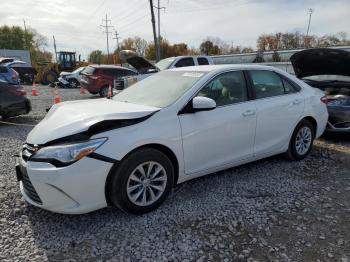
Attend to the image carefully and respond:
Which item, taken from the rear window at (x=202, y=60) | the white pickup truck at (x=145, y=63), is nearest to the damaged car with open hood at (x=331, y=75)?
the white pickup truck at (x=145, y=63)

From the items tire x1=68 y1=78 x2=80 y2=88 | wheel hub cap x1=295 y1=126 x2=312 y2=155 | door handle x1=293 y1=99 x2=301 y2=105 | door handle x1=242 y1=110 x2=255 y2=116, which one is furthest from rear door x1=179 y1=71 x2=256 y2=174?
tire x1=68 y1=78 x2=80 y2=88

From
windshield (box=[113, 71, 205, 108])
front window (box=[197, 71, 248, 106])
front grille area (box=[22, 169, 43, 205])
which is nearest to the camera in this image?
front grille area (box=[22, 169, 43, 205])

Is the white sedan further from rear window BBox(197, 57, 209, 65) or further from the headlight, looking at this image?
rear window BBox(197, 57, 209, 65)

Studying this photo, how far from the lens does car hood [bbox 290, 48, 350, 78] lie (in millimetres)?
6245

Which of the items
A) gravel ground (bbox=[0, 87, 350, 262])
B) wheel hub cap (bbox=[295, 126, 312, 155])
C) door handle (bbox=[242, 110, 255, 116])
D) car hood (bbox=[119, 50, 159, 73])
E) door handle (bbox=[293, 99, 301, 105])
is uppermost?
car hood (bbox=[119, 50, 159, 73])

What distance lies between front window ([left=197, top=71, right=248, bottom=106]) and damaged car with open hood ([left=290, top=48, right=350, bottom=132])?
2898mm

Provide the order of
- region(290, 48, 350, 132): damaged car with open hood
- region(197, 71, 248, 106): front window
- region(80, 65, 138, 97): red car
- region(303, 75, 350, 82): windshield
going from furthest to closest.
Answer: region(80, 65, 138, 97): red car < region(303, 75, 350, 82): windshield < region(290, 48, 350, 132): damaged car with open hood < region(197, 71, 248, 106): front window

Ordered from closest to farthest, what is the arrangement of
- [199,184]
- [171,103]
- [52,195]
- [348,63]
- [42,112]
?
[52,195], [171,103], [199,184], [348,63], [42,112]

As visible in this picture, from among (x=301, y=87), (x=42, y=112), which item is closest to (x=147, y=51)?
(x=42, y=112)

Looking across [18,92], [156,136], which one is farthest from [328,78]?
[18,92]

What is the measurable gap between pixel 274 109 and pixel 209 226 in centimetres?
210

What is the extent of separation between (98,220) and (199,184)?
146 cm

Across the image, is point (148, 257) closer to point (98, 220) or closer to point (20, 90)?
point (98, 220)

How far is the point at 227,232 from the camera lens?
10.2ft
